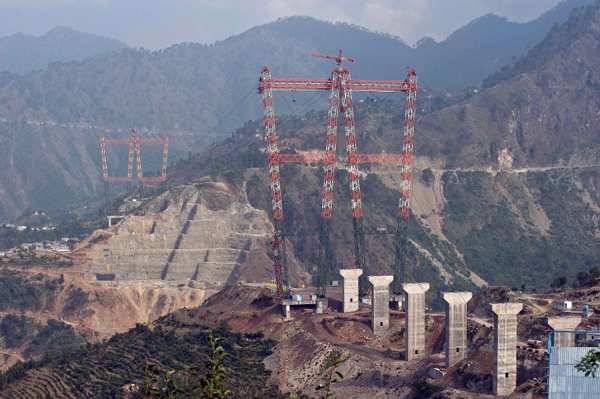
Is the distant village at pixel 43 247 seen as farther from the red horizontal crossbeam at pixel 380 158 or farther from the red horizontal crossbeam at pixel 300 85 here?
the red horizontal crossbeam at pixel 300 85

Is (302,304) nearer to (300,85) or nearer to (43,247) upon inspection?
(300,85)

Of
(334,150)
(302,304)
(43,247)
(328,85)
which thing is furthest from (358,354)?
(43,247)

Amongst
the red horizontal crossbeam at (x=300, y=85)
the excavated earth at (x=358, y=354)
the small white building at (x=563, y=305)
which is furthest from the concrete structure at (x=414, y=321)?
the red horizontal crossbeam at (x=300, y=85)

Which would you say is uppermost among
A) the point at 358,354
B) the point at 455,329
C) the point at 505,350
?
the point at 455,329

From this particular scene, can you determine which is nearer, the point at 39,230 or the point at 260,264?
the point at 260,264

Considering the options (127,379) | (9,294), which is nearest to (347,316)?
(127,379)

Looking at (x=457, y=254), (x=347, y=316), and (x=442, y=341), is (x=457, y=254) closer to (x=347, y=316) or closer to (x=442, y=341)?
(x=347, y=316)
